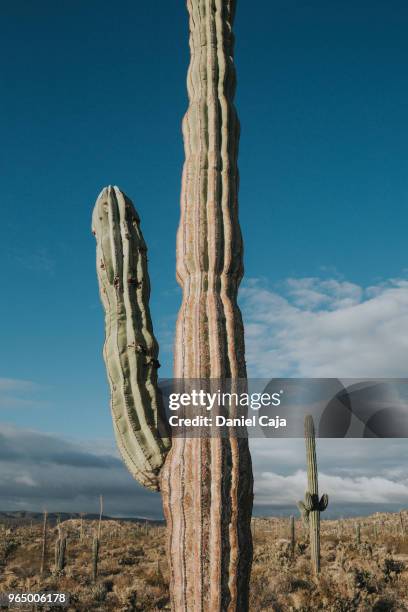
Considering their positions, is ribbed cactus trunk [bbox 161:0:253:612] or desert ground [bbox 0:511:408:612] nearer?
ribbed cactus trunk [bbox 161:0:253:612]

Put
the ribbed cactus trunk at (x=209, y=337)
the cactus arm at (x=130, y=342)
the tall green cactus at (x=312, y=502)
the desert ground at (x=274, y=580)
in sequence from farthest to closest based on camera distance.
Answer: the tall green cactus at (x=312, y=502) → the desert ground at (x=274, y=580) → the cactus arm at (x=130, y=342) → the ribbed cactus trunk at (x=209, y=337)

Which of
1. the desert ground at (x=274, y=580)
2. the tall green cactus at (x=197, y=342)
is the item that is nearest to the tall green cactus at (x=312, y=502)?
the desert ground at (x=274, y=580)

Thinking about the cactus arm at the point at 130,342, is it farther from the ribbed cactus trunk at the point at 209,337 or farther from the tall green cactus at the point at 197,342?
the ribbed cactus trunk at the point at 209,337

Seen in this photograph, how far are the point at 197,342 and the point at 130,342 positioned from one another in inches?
22.3

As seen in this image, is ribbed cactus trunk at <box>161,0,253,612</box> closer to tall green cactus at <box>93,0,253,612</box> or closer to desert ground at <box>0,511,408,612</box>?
tall green cactus at <box>93,0,253,612</box>

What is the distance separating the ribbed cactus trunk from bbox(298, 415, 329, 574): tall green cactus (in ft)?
28.9

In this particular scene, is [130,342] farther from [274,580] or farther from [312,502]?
[274,580]

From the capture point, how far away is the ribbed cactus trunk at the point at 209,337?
4004mm

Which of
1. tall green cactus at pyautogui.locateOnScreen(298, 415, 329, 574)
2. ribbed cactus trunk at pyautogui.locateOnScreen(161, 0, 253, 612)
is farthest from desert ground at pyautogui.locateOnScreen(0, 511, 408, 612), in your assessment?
ribbed cactus trunk at pyautogui.locateOnScreen(161, 0, 253, 612)

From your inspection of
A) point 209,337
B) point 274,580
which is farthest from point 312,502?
point 209,337

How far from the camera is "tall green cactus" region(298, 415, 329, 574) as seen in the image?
1254 centimetres

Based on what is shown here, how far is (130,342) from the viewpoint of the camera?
4660 mm

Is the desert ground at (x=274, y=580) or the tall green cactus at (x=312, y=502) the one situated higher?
the tall green cactus at (x=312, y=502)

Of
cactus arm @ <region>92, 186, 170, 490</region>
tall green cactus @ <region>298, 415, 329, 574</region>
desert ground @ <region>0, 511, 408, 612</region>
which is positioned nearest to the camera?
cactus arm @ <region>92, 186, 170, 490</region>
